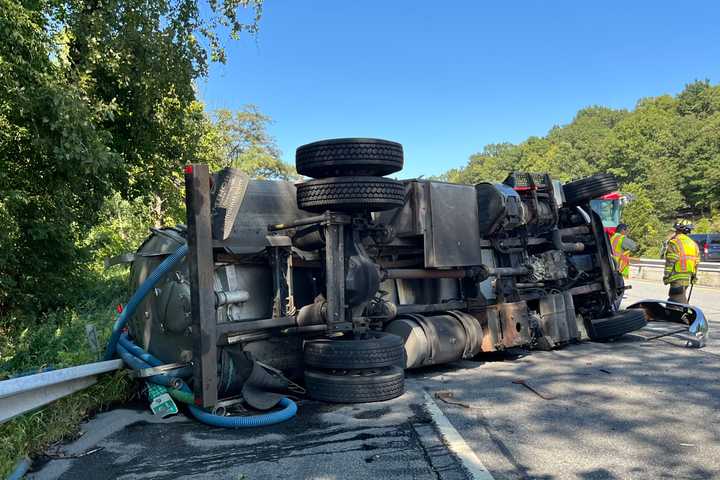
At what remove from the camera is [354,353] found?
174 inches

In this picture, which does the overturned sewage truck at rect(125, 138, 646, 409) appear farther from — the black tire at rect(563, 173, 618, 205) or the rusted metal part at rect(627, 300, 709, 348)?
the rusted metal part at rect(627, 300, 709, 348)

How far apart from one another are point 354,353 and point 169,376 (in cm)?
145

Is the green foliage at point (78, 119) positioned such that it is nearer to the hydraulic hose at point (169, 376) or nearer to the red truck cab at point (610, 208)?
the hydraulic hose at point (169, 376)

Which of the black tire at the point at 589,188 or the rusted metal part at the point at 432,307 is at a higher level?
the black tire at the point at 589,188

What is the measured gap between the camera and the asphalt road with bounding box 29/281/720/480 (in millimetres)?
3008

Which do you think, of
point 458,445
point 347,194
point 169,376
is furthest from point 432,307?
point 169,376

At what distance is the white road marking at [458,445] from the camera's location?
2.88m

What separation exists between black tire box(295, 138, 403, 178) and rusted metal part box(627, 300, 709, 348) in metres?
4.66

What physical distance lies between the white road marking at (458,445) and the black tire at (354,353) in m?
0.49

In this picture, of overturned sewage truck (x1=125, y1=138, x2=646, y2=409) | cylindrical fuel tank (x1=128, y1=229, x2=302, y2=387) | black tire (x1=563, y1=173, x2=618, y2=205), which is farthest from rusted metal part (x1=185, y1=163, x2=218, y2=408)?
black tire (x1=563, y1=173, x2=618, y2=205)

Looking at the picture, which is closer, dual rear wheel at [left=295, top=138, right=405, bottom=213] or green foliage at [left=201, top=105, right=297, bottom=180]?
dual rear wheel at [left=295, top=138, right=405, bottom=213]

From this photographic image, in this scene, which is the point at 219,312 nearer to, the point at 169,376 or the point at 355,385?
the point at 169,376

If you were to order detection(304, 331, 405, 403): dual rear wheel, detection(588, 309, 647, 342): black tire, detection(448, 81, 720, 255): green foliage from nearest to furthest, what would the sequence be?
detection(304, 331, 405, 403): dual rear wheel, detection(588, 309, 647, 342): black tire, detection(448, 81, 720, 255): green foliage

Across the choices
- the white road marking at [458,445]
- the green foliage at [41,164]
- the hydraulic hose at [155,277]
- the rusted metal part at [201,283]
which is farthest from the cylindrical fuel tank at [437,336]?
the green foliage at [41,164]
